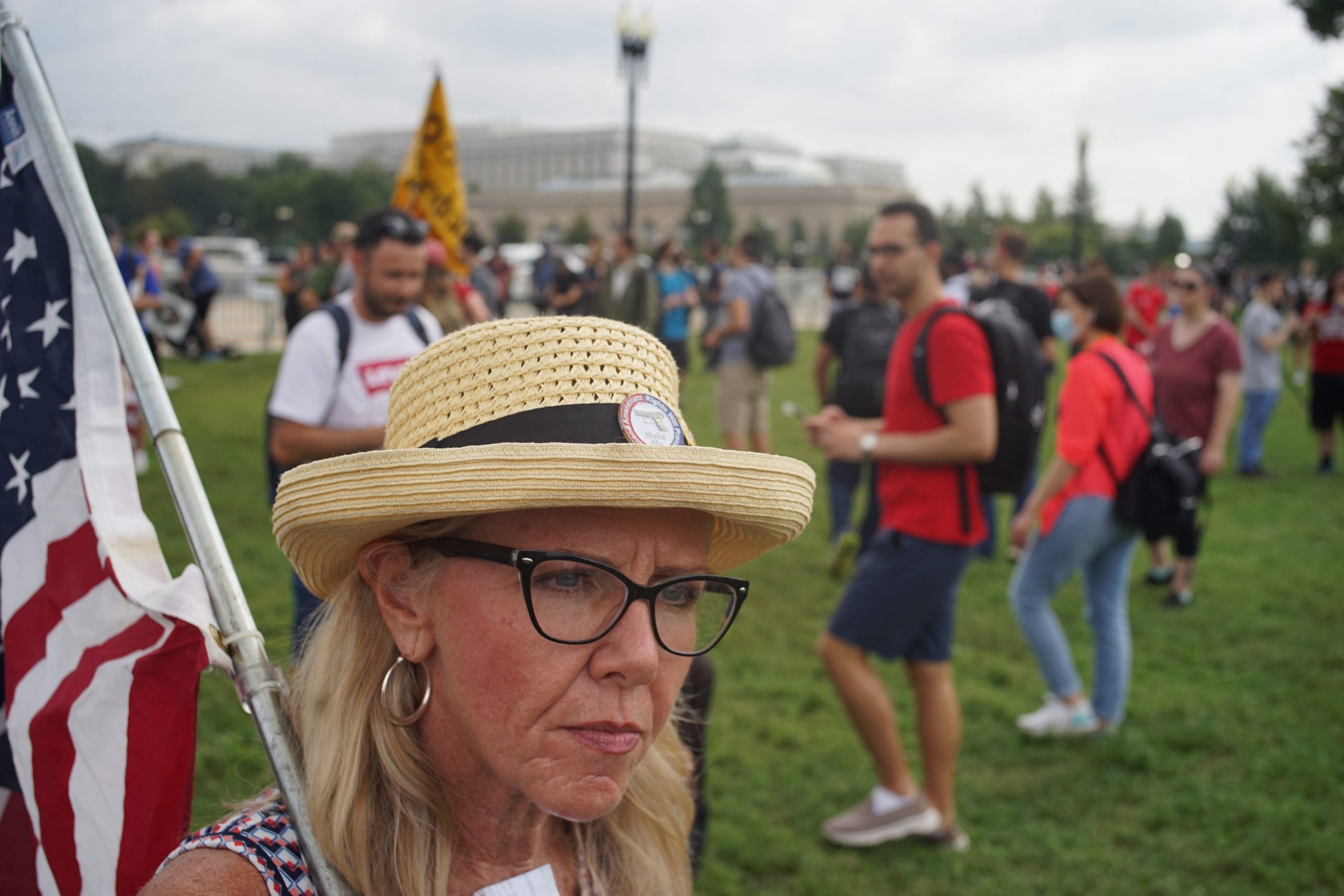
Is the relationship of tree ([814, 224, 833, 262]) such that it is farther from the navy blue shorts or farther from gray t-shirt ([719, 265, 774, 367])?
the navy blue shorts

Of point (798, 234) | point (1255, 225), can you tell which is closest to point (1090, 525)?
point (1255, 225)

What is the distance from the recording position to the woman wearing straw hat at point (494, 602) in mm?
1397

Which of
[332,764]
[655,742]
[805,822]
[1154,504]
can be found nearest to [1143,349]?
[1154,504]

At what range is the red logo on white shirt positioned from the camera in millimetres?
4391

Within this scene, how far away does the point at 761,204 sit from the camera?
113000mm

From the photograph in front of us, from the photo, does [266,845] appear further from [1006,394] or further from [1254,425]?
[1254,425]

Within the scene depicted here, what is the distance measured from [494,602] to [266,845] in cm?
43

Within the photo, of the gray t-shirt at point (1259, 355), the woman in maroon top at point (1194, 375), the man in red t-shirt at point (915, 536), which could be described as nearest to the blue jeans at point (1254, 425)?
the gray t-shirt at point (1259, 355)

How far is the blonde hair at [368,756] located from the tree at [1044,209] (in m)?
82.8

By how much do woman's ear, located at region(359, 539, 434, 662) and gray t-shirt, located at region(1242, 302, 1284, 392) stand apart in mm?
11765

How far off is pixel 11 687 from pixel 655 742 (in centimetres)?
113

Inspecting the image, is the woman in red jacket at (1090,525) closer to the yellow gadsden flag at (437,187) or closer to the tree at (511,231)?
the yellow gadsden flag at (437,187)

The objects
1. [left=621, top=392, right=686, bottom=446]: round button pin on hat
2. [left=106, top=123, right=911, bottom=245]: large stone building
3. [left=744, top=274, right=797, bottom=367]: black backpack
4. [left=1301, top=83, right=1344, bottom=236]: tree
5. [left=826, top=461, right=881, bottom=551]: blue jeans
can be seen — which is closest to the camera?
[left=621, top=392, right=686, bottom=446]: round button pin on hat

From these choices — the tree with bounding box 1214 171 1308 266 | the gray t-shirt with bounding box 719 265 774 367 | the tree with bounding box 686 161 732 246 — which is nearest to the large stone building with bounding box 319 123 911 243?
the tree with bounding box 686 161 732 246
